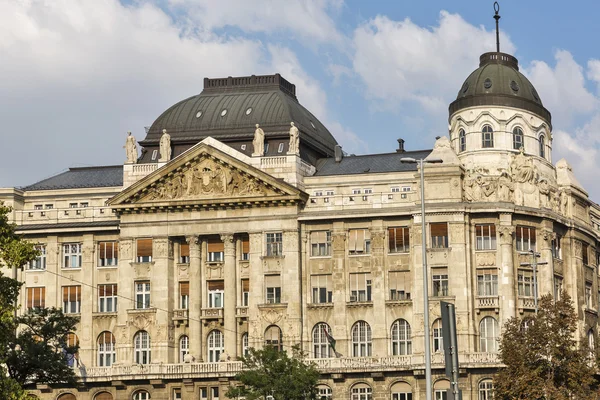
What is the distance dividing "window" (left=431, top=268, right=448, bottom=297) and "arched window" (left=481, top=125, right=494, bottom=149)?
12.2m

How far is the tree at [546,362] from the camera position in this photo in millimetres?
91188

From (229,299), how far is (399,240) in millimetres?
14210

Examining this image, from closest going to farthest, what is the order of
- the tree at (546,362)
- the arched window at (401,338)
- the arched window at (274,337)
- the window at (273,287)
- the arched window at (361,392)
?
the tree at (546,362) → the arched window at (361,392) → the arched window at (401,338) → the arched window at (274,337) → the window at (273,287)

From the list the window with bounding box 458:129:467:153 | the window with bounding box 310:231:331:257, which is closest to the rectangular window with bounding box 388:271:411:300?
the window with bounding box 310:231:331:257

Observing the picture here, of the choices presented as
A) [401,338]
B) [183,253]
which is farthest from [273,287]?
[401,338]

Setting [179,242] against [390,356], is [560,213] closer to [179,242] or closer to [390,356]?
[390,356]

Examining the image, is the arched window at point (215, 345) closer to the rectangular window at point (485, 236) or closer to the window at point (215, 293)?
the window at point (215, 293)

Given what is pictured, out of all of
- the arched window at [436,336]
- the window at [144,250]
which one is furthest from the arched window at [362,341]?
the window at [144,250]

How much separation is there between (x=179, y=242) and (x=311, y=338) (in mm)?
13591

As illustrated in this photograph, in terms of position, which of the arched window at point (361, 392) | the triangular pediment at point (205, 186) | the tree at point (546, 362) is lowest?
the arched window at point (361, 392)

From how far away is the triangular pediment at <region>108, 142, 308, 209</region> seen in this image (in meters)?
116

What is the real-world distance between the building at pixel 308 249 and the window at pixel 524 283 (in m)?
A: 0.18

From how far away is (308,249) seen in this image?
116438mm

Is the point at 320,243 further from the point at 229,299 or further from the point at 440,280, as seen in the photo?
the point at 440,280
